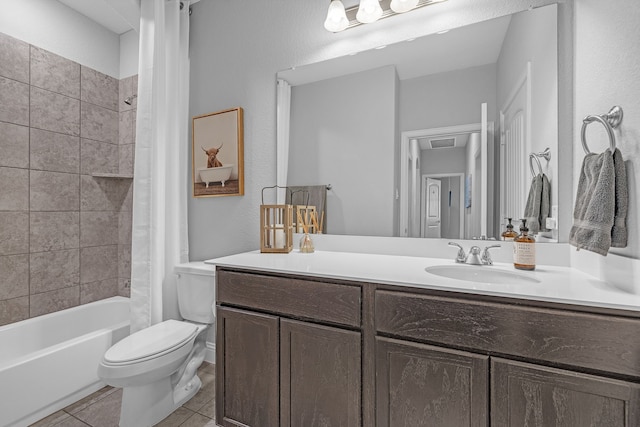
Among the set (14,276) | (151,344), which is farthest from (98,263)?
(151,344)

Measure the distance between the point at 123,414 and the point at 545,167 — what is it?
236 cm

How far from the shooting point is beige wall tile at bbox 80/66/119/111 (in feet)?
8.41

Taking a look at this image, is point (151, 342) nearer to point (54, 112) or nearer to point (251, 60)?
point (251, 60)

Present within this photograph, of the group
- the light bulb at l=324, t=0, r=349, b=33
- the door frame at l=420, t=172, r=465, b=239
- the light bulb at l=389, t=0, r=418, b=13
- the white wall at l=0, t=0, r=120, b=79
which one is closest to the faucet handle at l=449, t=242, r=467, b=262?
the door frame at l=420, t=172, r=465, b=239

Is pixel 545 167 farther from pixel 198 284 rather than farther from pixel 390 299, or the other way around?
pixel 198 284

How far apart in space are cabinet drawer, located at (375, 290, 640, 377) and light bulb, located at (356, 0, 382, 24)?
1.45m

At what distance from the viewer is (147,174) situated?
2021 millimetres

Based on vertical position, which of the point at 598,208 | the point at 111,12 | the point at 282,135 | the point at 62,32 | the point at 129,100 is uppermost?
the point at 111,12

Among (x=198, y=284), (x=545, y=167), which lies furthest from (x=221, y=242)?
(x=545, y=167)

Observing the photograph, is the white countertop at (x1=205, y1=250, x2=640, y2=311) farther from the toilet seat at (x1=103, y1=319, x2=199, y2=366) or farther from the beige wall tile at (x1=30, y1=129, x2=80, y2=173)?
the beige wall tile at (x1=30, y1=129, x2=80, y2=173)

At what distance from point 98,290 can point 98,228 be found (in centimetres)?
55

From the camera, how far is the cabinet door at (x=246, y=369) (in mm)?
1310

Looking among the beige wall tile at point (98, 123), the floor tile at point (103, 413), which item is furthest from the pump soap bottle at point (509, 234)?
the beige wall tile at point (98, 123)

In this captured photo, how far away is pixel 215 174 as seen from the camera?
2.23 metres
